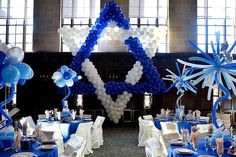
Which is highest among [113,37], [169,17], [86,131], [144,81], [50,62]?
[169,17]

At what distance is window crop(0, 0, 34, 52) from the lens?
45.3 ft

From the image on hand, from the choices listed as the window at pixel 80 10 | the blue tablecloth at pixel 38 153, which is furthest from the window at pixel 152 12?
the blue tablecloth at pixel 38 153

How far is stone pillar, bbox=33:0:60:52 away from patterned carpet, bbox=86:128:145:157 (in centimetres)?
490

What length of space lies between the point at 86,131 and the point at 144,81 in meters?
5.90

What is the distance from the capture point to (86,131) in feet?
23.3

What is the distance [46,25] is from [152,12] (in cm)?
512

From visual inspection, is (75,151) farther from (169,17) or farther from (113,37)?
(169,17)

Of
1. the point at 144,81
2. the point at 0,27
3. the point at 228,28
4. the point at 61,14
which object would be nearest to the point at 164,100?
the point at 144,81

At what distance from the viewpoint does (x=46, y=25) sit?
1338cm

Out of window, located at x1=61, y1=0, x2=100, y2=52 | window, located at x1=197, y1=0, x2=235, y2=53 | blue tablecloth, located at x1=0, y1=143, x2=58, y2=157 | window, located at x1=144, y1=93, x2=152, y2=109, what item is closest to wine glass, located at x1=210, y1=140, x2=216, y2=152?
blue tablecloth, located at x1=0, y1=143, x2=58, y2=157

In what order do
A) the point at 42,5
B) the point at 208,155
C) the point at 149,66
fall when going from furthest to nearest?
the point at 42,5 < the point at 149,66 < the point at 208,155

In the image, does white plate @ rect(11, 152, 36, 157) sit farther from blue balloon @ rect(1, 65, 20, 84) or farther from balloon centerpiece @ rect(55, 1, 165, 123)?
balloon centerpiece @ rect(55, 1, 165, 123)

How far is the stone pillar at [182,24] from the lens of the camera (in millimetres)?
13062

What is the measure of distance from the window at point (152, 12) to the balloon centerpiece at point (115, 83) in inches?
84.9
